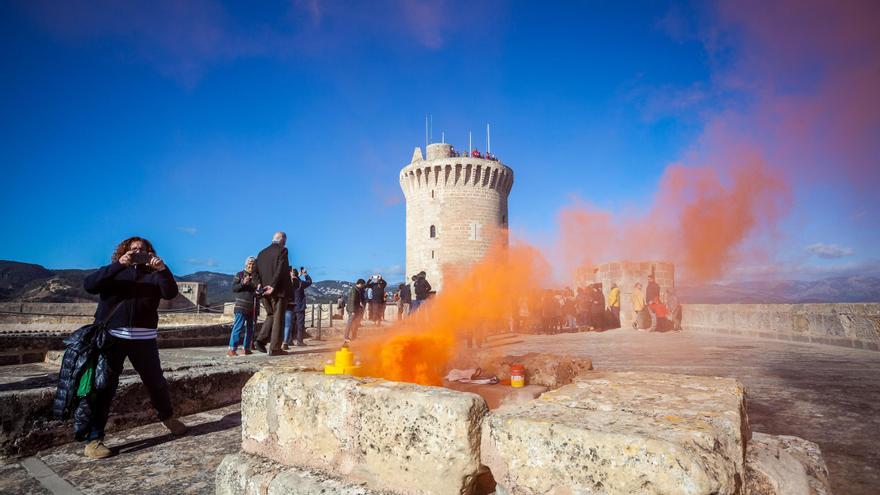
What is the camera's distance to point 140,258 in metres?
3.36

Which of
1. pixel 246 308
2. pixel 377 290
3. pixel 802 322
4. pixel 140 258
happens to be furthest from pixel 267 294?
pixel 802 322

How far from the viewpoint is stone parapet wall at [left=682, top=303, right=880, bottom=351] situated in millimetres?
7703

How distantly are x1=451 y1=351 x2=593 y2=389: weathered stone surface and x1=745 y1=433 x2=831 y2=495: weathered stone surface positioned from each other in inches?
48.1

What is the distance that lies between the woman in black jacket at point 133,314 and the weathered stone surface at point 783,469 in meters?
3.61

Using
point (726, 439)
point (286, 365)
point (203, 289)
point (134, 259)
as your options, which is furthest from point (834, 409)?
point (203, 289)

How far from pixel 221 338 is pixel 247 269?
269cm

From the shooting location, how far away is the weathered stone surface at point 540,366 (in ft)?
11.2

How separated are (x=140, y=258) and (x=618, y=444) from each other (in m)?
3.57

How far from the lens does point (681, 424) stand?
4.59ft

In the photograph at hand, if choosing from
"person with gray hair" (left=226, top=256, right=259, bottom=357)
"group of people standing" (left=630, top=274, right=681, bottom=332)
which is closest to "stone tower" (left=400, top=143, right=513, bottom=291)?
"group of people standing" (left=630, top=274, right=681, bottom=332)

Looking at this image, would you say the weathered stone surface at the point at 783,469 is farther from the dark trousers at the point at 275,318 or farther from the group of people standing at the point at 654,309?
the group of people standing at the point at 654,309

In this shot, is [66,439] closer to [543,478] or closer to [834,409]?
[543,478]

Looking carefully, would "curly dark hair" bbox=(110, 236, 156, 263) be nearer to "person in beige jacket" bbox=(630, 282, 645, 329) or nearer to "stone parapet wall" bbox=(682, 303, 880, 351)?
"stone parapet wall" bbox=(682, 303, 880, 351)

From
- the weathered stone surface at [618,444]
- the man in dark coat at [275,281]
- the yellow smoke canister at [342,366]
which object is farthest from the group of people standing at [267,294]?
the weathered stone surface at [618,444]
